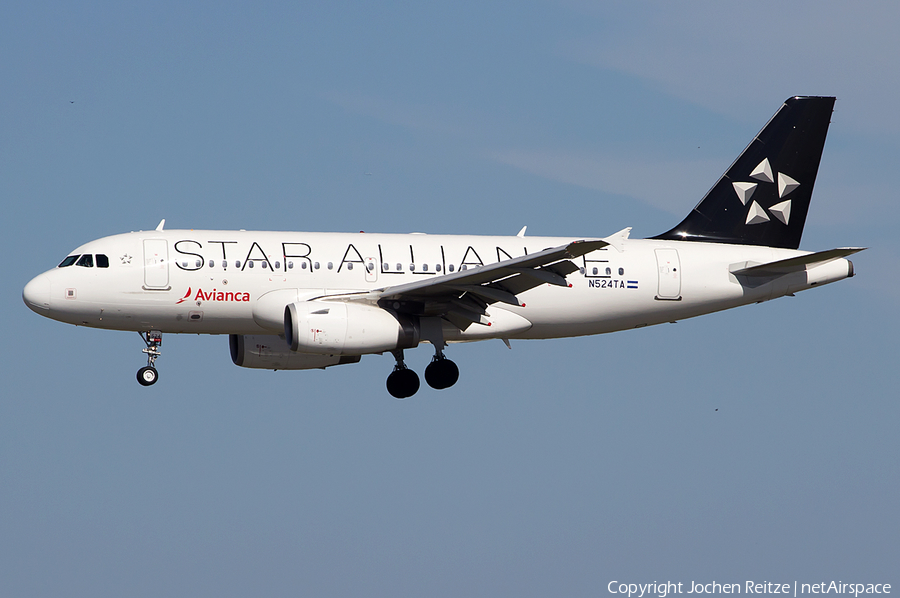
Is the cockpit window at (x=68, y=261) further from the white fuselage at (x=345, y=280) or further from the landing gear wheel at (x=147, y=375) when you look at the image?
the landing gear wheel at (x=147, y=375)

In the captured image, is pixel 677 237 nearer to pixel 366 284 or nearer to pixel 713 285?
pixel 713 285

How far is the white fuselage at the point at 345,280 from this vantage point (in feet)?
106

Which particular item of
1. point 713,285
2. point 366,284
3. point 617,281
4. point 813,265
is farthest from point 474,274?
point 813,265

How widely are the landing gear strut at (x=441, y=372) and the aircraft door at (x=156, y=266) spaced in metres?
7.37

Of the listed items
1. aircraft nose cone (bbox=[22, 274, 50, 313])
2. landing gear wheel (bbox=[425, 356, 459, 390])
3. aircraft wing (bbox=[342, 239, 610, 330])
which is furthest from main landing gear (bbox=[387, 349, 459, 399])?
aircraft nose cone (bbox=[22, 274, 50, 313])

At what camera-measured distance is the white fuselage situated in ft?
106

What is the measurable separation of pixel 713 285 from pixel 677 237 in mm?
2495

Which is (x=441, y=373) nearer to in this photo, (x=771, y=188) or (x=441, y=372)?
(x=441, y=372)

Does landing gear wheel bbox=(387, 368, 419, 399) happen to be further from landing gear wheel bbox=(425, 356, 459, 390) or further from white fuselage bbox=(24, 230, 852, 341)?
white fuselage bbox=(24, 230, 852, 341)

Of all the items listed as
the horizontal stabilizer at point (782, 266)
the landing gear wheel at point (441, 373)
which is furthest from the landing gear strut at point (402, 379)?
the horizontal stabilizer at point (782, 266)

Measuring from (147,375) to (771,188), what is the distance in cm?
1930

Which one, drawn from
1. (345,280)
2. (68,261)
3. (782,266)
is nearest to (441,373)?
(345,280)

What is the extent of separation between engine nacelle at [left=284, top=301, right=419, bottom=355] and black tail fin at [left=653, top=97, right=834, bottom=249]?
410 inches

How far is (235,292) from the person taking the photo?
3231 cm
